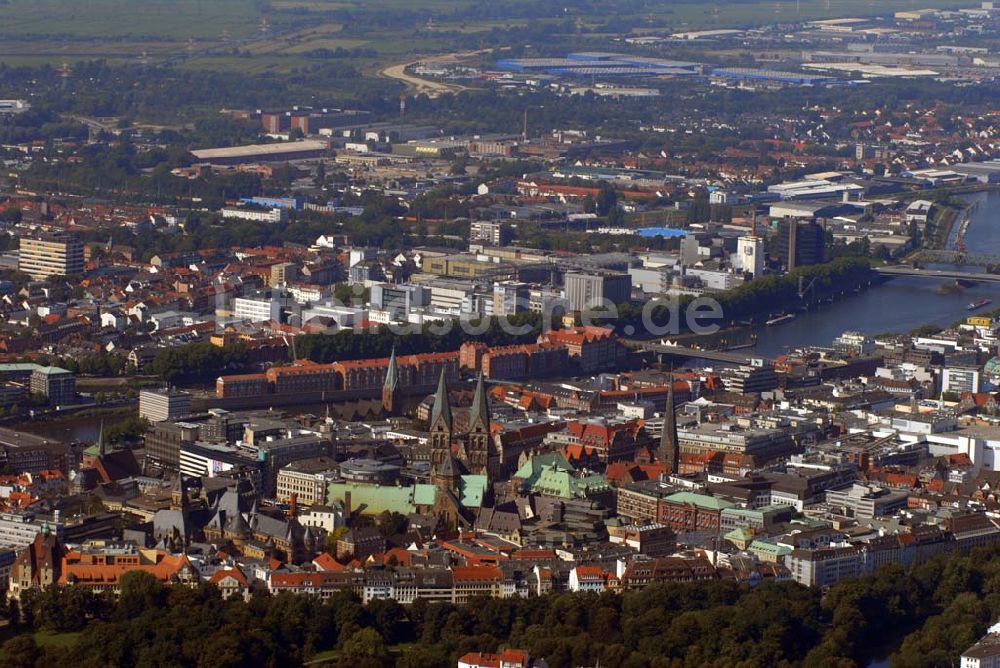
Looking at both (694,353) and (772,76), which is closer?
(694,353)

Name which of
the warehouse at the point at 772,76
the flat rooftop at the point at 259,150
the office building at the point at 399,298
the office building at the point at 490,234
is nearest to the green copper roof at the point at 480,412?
the office building at the point at 399,298

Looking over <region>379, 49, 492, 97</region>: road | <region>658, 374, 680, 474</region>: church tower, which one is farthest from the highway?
<region>379, 49, 492, 97</region>: road

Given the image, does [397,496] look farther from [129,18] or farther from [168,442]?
[129,18]

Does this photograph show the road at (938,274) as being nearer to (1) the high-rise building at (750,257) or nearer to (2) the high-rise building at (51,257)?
(1) the high-rise building at (750,257)

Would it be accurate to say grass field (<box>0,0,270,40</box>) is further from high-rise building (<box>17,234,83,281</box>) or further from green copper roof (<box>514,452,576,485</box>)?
green copper roof (<box>514,452,576,485</box>)

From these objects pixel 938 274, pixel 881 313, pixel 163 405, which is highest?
pixel 163 405

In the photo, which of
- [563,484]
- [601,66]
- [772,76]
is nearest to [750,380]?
[563,484]
